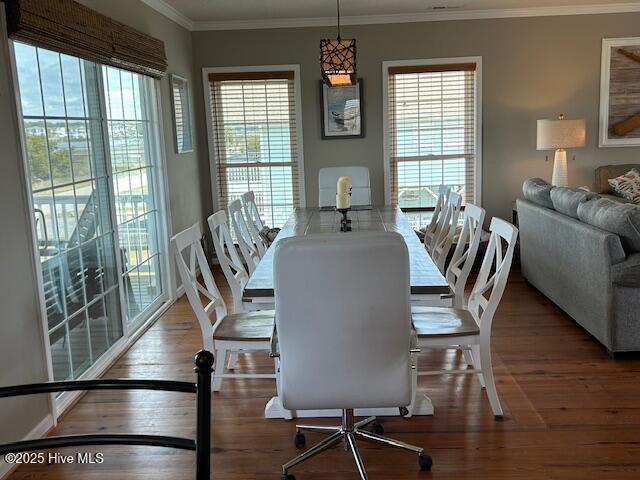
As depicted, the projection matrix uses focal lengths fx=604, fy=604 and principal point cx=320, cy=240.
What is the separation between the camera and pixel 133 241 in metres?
4.44

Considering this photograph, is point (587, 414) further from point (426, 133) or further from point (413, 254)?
point (426, 133)

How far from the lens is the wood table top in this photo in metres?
2.60

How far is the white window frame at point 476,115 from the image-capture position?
5957 millimetres

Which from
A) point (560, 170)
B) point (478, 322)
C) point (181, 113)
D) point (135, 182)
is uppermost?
point (181, 113)

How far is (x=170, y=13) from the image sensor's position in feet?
17.1

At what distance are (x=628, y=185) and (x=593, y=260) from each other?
2.49m

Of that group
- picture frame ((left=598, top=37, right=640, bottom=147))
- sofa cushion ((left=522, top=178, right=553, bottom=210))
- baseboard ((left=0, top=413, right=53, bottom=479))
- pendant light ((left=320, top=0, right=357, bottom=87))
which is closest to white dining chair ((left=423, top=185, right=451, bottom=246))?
sofa cushion ((left=522, top=178, right=553, bottom=210))

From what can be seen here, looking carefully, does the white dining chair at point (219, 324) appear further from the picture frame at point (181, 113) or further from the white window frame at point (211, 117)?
the white window frame at point (211, 117)

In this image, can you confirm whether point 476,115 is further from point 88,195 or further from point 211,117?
point 88,195

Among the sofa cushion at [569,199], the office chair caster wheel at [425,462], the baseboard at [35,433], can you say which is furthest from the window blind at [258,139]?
the office chair caster wheel at [425,462]

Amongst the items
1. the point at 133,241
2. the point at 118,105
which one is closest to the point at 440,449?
the point at 133,241

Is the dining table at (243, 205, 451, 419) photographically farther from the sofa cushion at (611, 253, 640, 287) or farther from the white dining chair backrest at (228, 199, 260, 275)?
the sofa cushion at (611, 253, 640, 287)

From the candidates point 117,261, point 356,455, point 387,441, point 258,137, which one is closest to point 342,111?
point 258,137

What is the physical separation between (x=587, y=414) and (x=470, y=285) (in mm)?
2464
